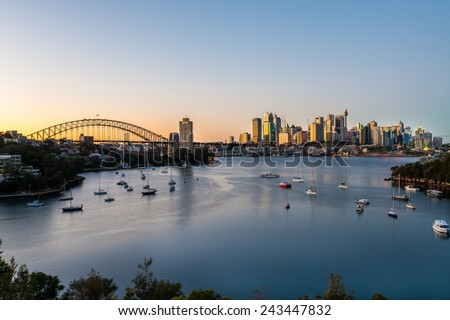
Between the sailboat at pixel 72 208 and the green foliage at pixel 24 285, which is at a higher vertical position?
the green foliage at pixel 24 285

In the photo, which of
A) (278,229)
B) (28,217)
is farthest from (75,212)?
(278,229)

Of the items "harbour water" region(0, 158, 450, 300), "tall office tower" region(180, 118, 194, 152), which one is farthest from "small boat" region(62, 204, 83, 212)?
"tall office tower" region(180, 118, 194, 152)

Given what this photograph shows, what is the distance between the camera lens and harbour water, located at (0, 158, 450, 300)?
4906 mm

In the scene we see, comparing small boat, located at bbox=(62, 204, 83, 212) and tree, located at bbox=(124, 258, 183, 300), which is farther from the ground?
tree, located at bbox=(124, 258, 183, 300)

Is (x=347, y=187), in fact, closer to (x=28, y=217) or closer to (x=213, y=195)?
(x=213, y=195)

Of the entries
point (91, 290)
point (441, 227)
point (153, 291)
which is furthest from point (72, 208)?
point (441, 227)

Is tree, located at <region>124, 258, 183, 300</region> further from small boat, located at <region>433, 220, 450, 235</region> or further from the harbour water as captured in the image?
small boat, located at <region>433, 220, 450, 235</region>

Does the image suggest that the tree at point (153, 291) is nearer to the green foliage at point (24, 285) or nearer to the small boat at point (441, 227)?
the green foliage at point (24, 285)

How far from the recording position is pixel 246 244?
666 centimetres

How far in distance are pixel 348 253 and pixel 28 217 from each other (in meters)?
7.14

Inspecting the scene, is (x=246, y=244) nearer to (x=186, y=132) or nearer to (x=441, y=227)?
(x=441, y=227)

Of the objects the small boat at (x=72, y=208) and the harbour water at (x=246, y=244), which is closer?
the harbour water at (x=246, y=244)

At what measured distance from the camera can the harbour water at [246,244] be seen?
4906 millimetres

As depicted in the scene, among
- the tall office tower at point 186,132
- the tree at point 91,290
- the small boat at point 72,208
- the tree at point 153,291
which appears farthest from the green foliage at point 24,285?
the tall office tower at point 186,132
